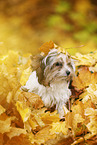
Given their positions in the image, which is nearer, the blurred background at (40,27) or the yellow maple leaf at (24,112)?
the yellow maple leaf at (24,112)

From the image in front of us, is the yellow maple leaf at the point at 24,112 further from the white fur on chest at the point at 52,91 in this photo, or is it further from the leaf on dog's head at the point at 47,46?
the leaf on dog's head at the point at 47,46

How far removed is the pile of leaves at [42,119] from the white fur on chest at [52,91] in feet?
0.43

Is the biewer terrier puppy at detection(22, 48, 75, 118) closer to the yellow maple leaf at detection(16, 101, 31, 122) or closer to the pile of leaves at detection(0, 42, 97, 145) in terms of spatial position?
the pile of leaves at detection(0, 42, 97, 145)

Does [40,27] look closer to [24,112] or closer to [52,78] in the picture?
[52,78]

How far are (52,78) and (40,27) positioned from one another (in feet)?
6.12

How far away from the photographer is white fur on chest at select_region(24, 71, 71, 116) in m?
2.75

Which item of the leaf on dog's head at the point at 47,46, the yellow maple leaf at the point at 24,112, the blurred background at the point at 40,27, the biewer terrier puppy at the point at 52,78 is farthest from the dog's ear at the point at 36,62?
the blurred background at the point at 40,27

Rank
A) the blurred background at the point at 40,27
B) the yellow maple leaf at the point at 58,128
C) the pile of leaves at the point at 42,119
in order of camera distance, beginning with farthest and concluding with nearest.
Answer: the blurred background at the point at 40,27, the yellow maple leaf at the point at 58,128, the pile of leaves at the point at 42,119

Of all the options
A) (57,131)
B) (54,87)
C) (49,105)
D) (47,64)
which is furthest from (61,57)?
(57,131)

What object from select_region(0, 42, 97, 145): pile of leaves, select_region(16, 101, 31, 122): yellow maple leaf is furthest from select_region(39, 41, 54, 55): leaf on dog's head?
select_region(16, 101, 31, 122): yellow maple leaf

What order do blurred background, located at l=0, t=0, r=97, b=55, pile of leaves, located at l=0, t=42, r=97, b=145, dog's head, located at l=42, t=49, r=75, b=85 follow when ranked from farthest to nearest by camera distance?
blurred background, located at l=0, t=0, r=97, b=55 < dog's head, located at l=42, t=49, r=75, b=85 < pile of leaves, located at l=0, t=42, r=97, b=145

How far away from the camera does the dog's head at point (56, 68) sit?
2.72 m

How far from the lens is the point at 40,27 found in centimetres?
425

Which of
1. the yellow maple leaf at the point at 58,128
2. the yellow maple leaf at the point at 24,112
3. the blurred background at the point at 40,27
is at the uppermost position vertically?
the blurred background at the point at 40,27
